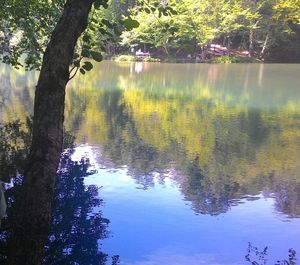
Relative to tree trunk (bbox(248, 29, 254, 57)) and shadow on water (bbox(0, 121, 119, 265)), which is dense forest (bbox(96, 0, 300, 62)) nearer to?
tree trunk (bbox(248, 29, 254, 57))

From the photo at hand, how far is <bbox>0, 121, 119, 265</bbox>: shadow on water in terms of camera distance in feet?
18.7

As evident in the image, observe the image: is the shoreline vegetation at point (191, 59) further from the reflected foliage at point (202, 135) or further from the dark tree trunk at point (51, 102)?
the dark tree trunk at point (51, 102)

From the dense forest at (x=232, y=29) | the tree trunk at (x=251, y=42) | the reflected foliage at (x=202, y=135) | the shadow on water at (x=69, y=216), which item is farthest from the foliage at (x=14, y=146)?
the tree trunk at (x=251, y=42)

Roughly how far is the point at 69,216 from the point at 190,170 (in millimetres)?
3944

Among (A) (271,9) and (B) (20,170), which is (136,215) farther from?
(A) (271,9)

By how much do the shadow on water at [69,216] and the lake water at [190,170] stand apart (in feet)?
0.65

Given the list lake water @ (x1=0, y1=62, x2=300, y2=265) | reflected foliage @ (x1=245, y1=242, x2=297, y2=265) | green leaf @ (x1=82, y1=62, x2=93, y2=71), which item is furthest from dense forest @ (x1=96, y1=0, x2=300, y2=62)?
green leaf @ (x1=82, y1=62, x2=93, y2=71)

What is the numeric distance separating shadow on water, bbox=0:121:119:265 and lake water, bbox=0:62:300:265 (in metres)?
0.20

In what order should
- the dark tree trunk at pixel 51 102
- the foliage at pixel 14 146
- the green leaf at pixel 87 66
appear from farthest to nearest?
the foliage at pixel 14 146 → the green leaf at pixel 87 66 → the dark tree trunk at pixel 51 102

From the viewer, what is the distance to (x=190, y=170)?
10.2 m

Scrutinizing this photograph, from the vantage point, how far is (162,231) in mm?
7012

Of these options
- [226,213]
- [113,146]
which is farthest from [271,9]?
[226,213]

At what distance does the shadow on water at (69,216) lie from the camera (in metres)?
5.71

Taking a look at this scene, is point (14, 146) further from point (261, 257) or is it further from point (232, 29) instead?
point (232, 29)
